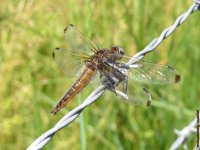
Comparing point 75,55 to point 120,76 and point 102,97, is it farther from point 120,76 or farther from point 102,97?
point 102,97

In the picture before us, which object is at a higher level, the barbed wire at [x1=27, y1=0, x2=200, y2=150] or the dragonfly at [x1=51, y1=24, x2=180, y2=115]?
the dragonfly at [x1=51, y1=24, x2=180, y2=115]

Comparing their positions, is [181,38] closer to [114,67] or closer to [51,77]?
[51,77]

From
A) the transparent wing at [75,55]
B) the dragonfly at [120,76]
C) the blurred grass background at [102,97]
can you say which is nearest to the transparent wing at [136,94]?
the dragonfly at [120,76]

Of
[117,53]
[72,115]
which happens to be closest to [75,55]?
[117,53]

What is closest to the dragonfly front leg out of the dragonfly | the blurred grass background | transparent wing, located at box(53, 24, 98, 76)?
the dragonfly

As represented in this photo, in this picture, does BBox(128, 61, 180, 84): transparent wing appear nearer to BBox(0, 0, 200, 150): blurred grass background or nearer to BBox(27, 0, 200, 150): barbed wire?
BBox(27, 0, 200, 150): barbed wire
